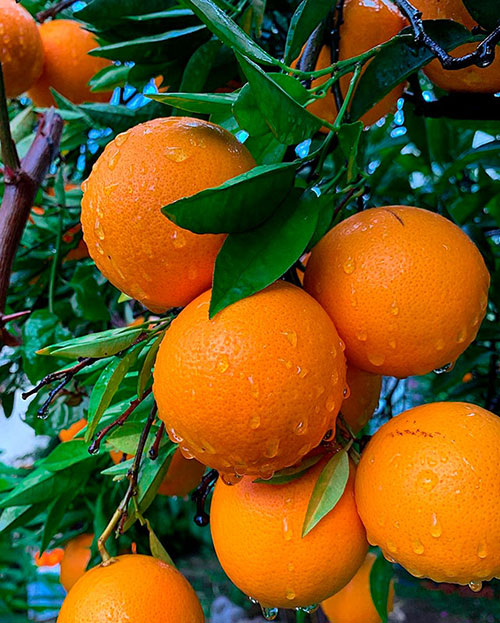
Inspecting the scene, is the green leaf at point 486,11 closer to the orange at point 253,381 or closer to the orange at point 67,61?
the orange at point 253,381

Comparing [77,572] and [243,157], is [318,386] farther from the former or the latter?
[77,572]

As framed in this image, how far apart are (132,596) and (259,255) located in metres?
0.35

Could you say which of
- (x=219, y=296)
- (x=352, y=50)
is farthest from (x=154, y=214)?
(x=352, y=50)

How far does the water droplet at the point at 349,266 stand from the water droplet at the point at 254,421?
0.49 ft

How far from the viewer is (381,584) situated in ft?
3.03

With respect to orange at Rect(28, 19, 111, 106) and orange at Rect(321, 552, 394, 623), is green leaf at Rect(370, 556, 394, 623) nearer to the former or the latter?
orange at Rect(321, 552, 394, 623)

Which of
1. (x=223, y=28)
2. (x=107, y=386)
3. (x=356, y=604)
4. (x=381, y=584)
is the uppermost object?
(x=223, y=28)

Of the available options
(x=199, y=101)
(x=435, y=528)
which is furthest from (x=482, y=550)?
(x=199, y=101)

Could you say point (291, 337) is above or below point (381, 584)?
above

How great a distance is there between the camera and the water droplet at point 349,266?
1.62 ft

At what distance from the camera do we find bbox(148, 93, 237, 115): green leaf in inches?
17.6

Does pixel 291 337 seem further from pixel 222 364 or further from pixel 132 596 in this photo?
pixel 132 596

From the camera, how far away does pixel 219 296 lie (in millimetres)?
440

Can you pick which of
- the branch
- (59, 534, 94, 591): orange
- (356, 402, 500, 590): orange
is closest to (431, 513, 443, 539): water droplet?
(356, 402, 500, 590): orange
